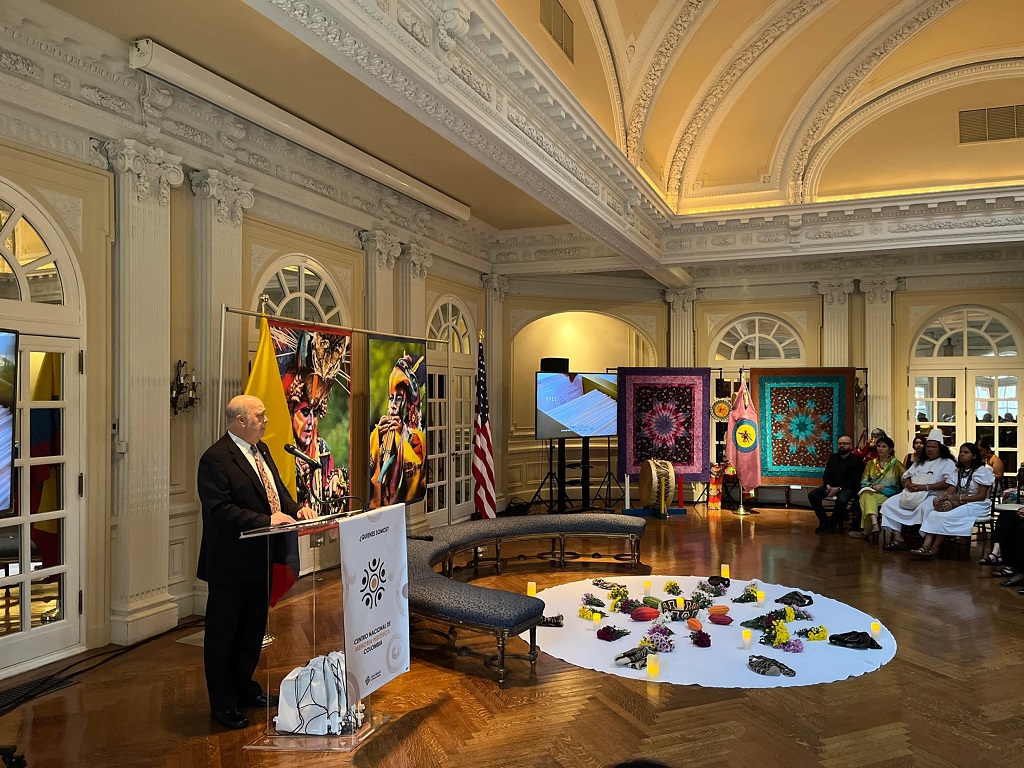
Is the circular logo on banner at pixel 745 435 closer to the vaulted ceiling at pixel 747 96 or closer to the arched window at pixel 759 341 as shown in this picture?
the arched window at pixel 759 341

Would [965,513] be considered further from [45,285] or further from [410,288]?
[45,285]

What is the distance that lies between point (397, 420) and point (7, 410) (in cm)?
429

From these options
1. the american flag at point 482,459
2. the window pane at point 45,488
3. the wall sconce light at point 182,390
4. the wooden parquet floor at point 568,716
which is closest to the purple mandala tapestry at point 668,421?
the american flag at point 482,459

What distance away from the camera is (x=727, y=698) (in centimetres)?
418

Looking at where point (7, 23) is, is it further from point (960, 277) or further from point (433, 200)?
point (960, 277)

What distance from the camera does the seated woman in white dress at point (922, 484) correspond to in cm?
→ 808

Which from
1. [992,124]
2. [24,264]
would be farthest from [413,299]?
[992,124]

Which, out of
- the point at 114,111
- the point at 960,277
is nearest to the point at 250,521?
the point at 114,111

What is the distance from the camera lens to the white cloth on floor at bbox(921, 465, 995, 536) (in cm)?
771

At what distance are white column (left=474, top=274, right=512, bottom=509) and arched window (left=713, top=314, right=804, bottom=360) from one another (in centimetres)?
362

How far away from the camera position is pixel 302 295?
6762 millimetres

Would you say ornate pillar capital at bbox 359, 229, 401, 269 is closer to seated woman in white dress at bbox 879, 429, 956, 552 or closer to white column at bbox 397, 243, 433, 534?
white column at bbox 397, 243, 433, 534

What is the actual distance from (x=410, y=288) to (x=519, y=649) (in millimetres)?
4518

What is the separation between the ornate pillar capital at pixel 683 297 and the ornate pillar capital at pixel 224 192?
772 centimetres
